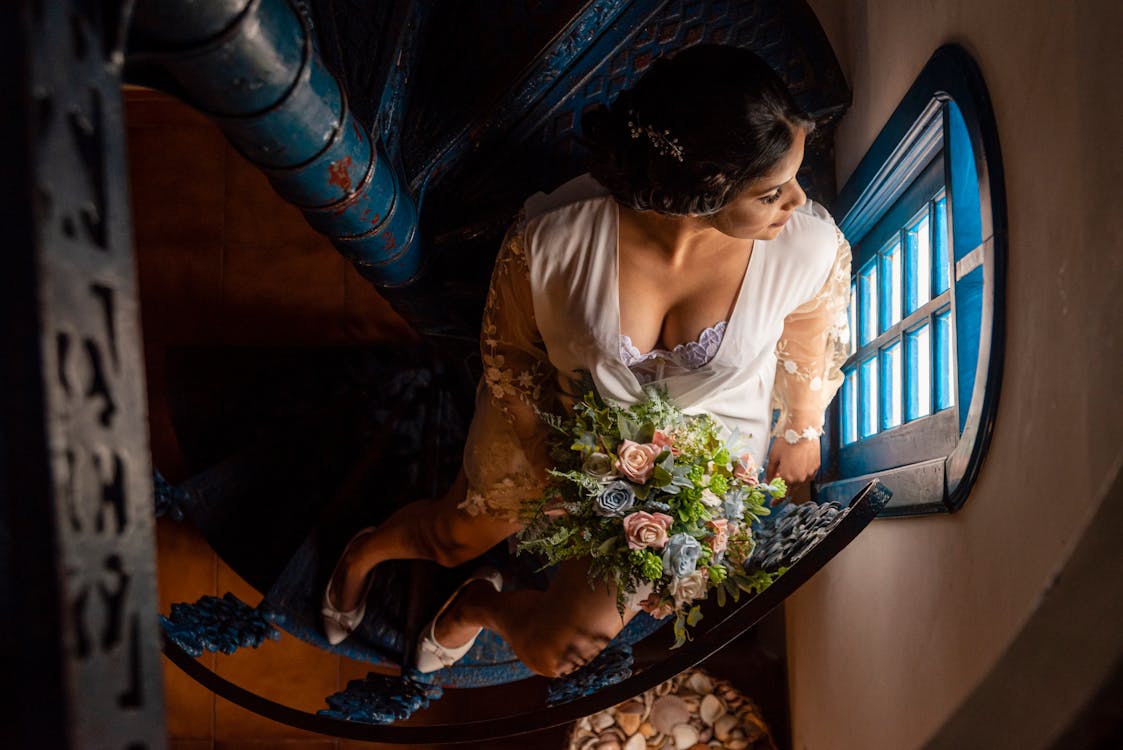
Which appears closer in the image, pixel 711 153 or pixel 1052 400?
pixel 1052 400

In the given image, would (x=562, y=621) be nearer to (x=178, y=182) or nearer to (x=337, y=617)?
(x=337, y=617)

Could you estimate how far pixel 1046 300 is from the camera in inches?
56.4

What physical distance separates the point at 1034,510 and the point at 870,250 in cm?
131

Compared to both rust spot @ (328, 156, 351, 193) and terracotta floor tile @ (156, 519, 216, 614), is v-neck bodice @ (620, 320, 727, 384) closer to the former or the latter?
rust spot @ (328, 156, 351, 193)

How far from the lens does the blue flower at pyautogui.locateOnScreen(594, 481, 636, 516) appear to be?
5.98 ft

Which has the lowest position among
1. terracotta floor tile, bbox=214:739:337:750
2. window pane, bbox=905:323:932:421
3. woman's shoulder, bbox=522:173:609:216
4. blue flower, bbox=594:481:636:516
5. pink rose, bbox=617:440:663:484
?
terracotta floor tile, bbox=214:739:337:750

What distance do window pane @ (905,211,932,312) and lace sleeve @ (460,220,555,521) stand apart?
0.92m

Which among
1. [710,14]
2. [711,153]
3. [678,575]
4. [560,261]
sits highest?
[710,14]

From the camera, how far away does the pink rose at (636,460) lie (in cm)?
182

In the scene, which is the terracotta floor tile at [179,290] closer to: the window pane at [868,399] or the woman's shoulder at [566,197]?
the woman's shoulder at [566,197]

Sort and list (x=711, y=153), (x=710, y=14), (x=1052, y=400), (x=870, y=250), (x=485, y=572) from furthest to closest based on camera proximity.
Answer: (x=485, y=572) < (x=870, y=250) < (x=710, y=14) < (x=711, y=153) < (x=1052, y=400)

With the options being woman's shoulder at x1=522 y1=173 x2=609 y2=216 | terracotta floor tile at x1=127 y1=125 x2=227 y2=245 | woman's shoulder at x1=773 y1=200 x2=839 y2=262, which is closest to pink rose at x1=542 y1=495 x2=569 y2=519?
woman's shoulder at x1=522 y1=173 x2=609 y2=216

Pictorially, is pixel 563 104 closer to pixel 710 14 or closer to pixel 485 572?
pixel 710 14

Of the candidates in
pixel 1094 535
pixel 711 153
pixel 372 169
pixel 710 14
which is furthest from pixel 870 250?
pixel 1094 535
